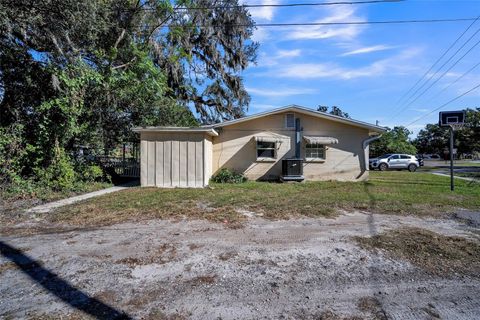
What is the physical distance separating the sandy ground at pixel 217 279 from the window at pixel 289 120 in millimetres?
9567

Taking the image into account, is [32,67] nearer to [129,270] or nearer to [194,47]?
[129,270]

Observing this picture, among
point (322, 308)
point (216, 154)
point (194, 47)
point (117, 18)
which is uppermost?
point (194, 47)

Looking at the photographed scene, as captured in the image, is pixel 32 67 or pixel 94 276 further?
pixel 32 67

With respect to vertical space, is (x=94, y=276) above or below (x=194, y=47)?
below

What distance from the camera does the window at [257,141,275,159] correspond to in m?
14.2

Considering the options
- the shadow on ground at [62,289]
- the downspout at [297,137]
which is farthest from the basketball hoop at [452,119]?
the shadow on ground at [62,289]

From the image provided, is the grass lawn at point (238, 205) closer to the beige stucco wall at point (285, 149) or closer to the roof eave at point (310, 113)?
the beige stucco wall at point (285, 149)

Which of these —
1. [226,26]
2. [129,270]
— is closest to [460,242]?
[129,270]

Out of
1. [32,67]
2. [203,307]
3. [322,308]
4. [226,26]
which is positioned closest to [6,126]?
[32,67]

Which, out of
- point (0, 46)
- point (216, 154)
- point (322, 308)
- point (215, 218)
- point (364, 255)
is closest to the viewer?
point (322, 308)

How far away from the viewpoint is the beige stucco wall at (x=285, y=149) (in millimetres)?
14047

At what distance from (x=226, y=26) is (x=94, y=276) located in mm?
17601

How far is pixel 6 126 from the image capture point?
29.5 feet

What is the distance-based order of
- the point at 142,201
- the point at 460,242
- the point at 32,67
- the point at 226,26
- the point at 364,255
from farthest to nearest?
the point at 226,26 → the point at 32,67 → the point at 142,201 → the point at 460,242 → the point at 364,255
